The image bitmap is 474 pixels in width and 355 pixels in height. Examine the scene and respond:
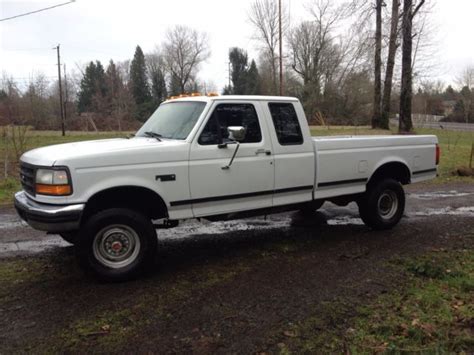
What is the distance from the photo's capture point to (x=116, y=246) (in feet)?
15.3

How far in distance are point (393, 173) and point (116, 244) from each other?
460 centimetres

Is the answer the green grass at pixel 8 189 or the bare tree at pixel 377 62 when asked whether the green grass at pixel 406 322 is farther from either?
the bare tree at pixel 377 62

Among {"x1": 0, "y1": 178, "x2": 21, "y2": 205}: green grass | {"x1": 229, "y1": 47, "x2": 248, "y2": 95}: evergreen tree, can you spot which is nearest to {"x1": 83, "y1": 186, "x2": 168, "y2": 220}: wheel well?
{"x1": 0, "y1": 178, "x2": 21, "y2": 205}: green grass

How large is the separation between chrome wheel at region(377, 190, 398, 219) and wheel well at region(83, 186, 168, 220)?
3.65m

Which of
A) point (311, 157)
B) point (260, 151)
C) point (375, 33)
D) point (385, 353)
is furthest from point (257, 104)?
point (375, 33)

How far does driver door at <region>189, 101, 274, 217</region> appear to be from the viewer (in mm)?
5020

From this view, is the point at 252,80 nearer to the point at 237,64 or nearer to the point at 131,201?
the point at 237,64

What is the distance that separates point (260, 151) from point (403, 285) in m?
2.28

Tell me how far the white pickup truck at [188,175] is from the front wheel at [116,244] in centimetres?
1

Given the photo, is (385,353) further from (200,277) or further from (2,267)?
(2,267)

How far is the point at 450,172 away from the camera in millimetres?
12992

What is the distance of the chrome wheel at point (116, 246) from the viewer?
4.58 meters

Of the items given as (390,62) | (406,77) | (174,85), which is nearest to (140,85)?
(174,85)

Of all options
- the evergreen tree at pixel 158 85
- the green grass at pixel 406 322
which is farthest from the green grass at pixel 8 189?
the evergreen tree at pixel 158 85
